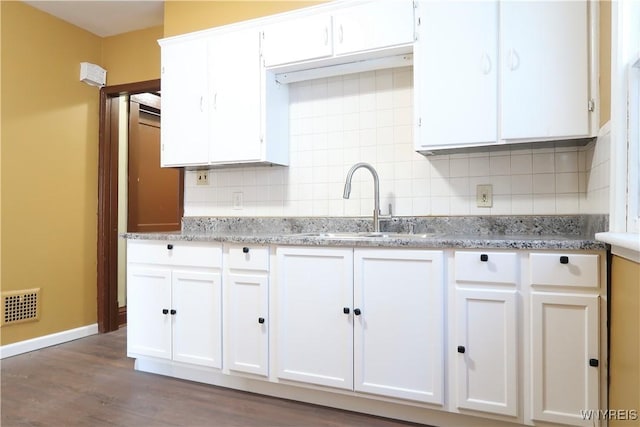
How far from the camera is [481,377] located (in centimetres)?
170

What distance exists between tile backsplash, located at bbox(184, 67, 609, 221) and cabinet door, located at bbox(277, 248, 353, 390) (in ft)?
1.93

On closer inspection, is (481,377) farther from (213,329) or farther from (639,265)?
(213,329)

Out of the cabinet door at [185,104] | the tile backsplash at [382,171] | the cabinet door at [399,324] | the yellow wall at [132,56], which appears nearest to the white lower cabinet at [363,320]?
the cabinet door at [399,324]

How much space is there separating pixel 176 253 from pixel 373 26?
1.64 m

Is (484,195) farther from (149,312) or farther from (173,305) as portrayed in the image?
(149,312)

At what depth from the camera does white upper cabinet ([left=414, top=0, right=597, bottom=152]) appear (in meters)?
1.77

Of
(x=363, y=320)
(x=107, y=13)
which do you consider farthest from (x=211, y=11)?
(x=363, y=320)

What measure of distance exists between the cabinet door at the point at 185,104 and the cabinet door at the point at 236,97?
0.08 meters

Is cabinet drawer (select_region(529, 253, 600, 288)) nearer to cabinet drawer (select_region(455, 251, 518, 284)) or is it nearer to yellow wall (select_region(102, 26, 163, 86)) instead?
cabinet drawer (select_region(455, 251, 518, 284))

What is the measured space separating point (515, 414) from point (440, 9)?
185 cm

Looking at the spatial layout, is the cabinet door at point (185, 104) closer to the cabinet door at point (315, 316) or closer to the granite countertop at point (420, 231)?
the granite countertop at point (420, 231)

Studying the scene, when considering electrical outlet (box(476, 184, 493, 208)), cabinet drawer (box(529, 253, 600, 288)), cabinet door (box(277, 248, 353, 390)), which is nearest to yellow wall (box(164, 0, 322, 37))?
electrical outlet (box(476, 184, 493, 208))

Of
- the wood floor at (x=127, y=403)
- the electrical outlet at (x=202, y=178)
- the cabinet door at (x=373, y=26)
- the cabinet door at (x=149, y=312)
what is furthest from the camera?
the electrical outlet at (x=202, y=178)

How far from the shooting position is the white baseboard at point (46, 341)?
9.09ft
